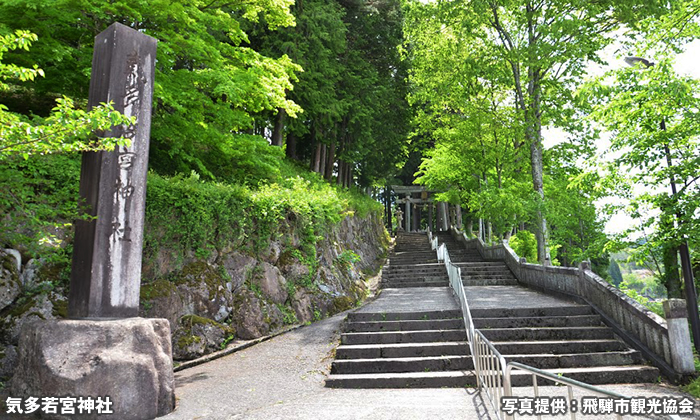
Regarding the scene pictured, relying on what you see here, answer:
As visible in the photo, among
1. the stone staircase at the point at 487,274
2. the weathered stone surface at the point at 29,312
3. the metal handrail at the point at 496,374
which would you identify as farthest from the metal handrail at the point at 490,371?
the stone staircase at the point at 487,274

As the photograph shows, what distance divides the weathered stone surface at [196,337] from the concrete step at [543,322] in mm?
5692

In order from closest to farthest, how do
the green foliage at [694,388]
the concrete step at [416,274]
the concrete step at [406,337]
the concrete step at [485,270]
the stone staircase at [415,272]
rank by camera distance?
1. the green foliage at [694,388]
2. the concrete step at [406,337]
3. the stone staircase at [415,272]
4. the concrete step at [485,270]
5. the concrete step at [416,274]

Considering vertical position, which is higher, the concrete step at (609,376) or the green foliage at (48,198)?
the green foliage at (48,198)

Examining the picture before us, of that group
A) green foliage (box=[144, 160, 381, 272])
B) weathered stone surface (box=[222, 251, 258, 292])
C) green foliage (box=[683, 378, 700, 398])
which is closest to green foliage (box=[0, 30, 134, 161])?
green foliage (box=[144, 160, 381, 272])

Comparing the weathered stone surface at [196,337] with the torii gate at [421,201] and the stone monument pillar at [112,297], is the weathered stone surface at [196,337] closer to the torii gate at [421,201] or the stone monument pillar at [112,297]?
the stone monument pillar at [112,297]

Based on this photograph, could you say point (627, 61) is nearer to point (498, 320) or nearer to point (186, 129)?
point (498, 320)

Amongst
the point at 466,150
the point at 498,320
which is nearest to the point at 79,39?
the point at 498,320

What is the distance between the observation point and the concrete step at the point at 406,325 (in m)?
9.12

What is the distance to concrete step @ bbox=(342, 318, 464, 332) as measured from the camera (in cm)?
912

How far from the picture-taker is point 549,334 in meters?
8.58

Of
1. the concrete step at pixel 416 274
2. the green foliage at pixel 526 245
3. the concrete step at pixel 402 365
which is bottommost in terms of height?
the concrete step at pixel 402 365

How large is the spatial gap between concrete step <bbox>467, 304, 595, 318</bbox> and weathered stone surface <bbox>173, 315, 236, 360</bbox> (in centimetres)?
581

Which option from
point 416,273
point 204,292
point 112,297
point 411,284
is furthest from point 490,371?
point 416,273

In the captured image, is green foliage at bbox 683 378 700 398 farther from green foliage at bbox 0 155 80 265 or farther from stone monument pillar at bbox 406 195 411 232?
stone monument pillar at bbox 406 195 411 232
